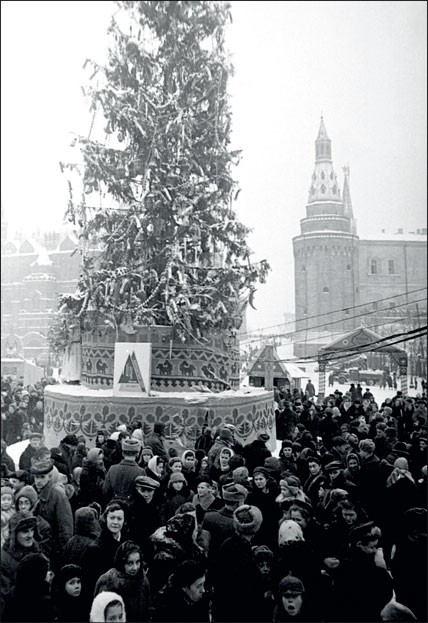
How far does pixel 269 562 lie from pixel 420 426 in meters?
5.27

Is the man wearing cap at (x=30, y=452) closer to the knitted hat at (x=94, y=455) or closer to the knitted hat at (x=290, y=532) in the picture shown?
the knitted hat at (x=94, y=455)

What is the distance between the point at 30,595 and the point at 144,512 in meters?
1.48

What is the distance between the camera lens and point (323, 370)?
12781 mm

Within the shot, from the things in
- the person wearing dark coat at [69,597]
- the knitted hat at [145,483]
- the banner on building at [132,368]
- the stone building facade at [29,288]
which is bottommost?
the person wearing dark coat at [69,597]

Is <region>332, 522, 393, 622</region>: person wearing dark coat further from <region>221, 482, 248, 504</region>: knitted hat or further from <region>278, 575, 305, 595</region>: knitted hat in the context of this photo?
<region>221, 482, 248, 504</region>: knitted hat

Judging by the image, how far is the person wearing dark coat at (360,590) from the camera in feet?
9.66

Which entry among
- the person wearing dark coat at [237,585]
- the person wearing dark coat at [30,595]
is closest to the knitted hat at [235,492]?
the person wearing dark coat at [237,585]

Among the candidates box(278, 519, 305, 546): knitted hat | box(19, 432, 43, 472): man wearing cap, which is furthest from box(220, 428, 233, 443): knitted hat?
box(278, 519, 305, 546): knitted hat

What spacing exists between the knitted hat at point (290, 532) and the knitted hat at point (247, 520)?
0.16 meters

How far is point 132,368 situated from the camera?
351 inches

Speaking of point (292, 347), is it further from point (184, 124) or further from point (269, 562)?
point (269, 562)

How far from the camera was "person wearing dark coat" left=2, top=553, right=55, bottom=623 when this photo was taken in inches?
108

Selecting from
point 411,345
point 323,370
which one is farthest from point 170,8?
point 411,345

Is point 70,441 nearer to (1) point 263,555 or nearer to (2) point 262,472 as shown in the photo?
(2) point 262,472
